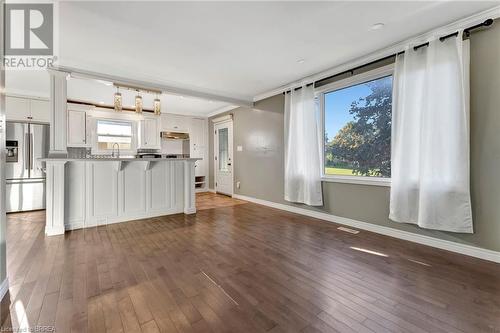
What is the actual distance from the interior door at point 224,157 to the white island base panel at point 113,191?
2.14 metres

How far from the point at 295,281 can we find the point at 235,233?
1.45 metres

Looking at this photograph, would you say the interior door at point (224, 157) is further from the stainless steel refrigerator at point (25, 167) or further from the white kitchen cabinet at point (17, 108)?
the white kitchen cabinet at point (17, 108)

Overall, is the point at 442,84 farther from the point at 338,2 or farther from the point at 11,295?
the point at 11,295

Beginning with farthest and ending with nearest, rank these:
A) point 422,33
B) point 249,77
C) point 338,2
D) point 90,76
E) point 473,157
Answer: point 249,77
point 90,76
point 422,33
point 473,157
point 338,2

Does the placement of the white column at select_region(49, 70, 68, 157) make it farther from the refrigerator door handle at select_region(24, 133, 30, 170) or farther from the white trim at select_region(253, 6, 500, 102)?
the white trim at select_region(253, 6, 500, 102)

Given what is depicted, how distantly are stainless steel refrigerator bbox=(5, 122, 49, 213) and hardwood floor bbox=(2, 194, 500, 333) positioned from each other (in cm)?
196

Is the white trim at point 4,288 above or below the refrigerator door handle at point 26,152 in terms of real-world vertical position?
below

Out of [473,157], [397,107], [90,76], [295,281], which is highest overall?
[90,76]

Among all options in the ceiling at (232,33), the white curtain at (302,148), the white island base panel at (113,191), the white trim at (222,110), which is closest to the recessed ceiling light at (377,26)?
the ceiling at (232,33)

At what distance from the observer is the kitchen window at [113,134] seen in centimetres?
600

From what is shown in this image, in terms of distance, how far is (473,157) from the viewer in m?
2.48

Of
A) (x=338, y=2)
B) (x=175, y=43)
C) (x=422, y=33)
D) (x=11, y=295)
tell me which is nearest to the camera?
(x=11, y=295)

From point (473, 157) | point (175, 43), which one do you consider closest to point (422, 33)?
point (473, 157)

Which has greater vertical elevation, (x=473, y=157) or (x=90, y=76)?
(x=90, y=76)
